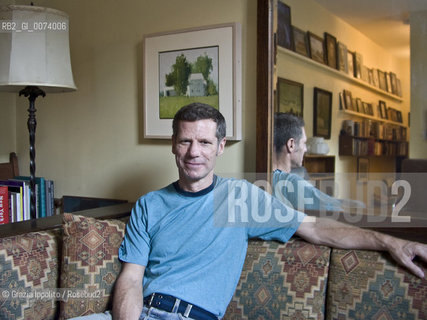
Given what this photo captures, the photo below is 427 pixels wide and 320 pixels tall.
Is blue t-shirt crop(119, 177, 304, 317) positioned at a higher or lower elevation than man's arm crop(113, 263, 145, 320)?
higher

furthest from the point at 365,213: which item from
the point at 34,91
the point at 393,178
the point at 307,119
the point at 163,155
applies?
the point at 34,91

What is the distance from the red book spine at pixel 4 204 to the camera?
229 cm

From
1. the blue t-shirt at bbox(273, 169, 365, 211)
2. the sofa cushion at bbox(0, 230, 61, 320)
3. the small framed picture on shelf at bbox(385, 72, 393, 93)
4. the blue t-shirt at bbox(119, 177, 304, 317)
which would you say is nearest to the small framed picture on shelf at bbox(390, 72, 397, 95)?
the small framed picture on shelf at bbox(385, 72, 393, 93)

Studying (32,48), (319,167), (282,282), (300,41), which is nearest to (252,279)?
(282,282)

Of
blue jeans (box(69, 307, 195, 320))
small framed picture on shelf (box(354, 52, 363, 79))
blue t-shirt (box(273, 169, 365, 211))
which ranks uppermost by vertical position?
small framed picture on shelf (box(354, 52, 363, 79))

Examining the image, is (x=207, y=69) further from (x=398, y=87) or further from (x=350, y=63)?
(x=398, y=87)

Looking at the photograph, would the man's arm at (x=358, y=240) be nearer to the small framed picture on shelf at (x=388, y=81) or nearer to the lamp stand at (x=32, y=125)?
the small framed picture on shelf at (x=388, y=81)

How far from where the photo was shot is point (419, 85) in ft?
4.93

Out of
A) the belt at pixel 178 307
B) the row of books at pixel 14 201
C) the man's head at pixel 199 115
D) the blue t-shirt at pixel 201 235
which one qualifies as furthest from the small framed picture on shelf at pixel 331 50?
the row of books at pixel 14 201

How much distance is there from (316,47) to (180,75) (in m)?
0.77

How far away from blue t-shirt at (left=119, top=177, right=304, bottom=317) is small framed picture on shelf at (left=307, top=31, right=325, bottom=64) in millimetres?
594

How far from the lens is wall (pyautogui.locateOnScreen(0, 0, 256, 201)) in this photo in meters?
2.10

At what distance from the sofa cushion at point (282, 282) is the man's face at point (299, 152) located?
13.7 inches

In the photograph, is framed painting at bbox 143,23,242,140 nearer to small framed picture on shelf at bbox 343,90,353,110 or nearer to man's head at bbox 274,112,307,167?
man's head at bbox 274,112,307,167
